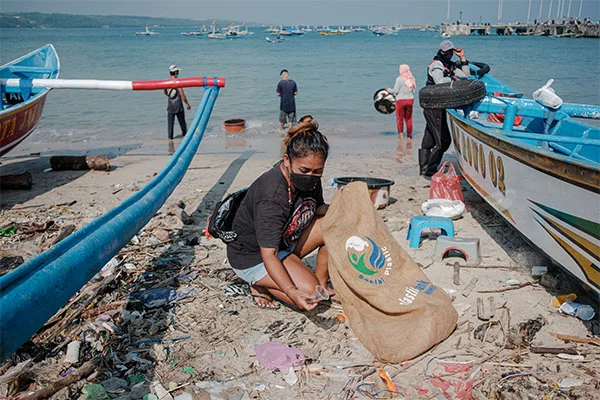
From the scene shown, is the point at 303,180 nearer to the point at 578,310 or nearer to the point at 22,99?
the point at 578,310

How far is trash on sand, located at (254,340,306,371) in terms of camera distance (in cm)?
309

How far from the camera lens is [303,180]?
328 centimetres

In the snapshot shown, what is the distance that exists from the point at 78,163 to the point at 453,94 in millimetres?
6077

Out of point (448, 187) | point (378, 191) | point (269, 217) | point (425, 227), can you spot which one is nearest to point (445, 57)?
point (448, 187)

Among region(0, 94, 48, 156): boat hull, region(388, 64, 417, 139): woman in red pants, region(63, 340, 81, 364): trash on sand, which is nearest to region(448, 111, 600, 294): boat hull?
region(63, 340, 81, 364): trash on sand

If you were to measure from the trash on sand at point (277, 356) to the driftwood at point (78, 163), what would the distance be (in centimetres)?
617

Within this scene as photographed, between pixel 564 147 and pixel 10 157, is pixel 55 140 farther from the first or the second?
pixel 564 147

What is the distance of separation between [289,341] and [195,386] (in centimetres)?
74

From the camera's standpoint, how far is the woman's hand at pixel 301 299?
3.12 meters

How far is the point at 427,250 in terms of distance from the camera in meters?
4.88

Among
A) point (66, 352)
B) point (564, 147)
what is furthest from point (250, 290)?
point (564, 147)

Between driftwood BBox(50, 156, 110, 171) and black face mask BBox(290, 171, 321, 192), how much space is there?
606cm

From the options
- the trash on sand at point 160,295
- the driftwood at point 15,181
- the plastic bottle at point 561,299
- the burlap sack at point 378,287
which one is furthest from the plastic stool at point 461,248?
the driftwood at point 15,181

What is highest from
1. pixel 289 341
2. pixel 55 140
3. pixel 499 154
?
pixel 499 154
